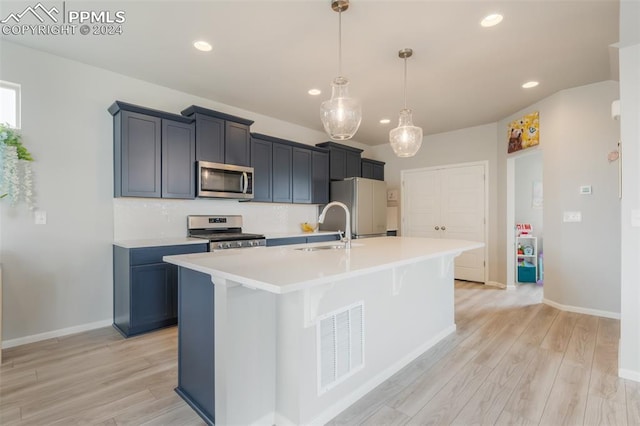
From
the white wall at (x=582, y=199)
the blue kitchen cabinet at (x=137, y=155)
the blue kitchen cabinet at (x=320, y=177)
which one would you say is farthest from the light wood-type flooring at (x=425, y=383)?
the blue kitchen cabinet at (x=320, y=177)

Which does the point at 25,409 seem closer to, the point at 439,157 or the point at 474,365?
the point at 474,365

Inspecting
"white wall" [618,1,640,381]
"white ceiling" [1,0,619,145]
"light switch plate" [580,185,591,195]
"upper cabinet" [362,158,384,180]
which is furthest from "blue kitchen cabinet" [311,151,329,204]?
"white wall" [618,1,640,381]

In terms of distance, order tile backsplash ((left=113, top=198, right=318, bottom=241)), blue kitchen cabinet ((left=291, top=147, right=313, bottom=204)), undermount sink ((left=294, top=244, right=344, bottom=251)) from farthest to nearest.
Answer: blue kitchen cabinet ((left=291, top=147, right=313, bottom=204))
tile backsplash ((left=113, top=198, right=318, bottom=241))
undermount sink ((left=294, top=244, right=344, bottom=251))

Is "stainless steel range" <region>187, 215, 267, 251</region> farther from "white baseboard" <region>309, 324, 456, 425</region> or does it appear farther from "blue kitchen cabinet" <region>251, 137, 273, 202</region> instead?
"white baseboard" <region>309, 324, 456, 425</region>

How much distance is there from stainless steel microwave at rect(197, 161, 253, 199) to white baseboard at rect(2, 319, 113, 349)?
63.3 inches

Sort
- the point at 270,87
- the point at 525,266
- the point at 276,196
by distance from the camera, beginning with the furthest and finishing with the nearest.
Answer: the point at 525,266
the point at 276,196
the point at 270,87

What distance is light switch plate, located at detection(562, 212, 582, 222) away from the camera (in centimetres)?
357

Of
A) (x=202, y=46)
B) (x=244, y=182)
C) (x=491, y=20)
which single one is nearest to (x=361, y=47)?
(x=491, y=20)

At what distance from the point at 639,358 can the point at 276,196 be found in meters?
3.82

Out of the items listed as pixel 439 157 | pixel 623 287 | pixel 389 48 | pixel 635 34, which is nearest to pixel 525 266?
pixel 439 157

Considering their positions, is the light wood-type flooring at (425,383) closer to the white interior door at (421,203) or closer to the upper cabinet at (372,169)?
the white interior door at (421,203)

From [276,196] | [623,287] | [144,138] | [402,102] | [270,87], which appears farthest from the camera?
[276,196]

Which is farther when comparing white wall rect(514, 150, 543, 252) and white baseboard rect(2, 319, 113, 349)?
white wall rect(514, 150, 543, 252)

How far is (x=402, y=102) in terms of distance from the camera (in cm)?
399
